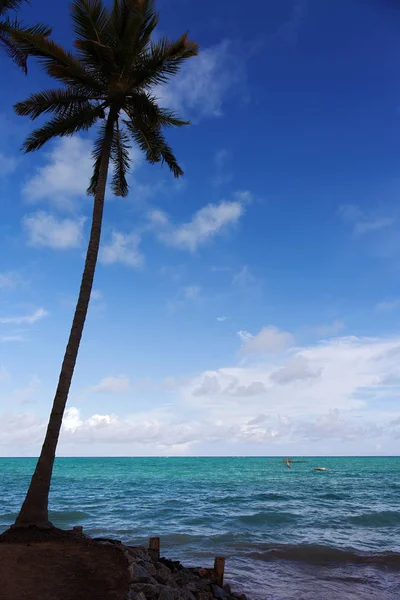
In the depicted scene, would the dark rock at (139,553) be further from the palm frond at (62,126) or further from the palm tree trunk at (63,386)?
the palm frond at (62,126)

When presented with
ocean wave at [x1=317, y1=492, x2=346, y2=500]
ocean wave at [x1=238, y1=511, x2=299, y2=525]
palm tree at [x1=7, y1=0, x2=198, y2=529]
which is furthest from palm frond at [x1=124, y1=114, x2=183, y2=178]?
ocean wave at [x1=317, y1=492, x2=346, y2=500]

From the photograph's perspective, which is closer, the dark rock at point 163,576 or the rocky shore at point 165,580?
the rocky shore at point 165,580

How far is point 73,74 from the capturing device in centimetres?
1370

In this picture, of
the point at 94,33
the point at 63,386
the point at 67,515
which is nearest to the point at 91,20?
the point at 94,33

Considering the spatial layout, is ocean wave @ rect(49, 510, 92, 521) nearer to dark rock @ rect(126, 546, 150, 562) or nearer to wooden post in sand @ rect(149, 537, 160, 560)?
wooden post in sand @ rect(149, 537, 160, 560)

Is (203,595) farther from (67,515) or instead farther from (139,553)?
(67,515)

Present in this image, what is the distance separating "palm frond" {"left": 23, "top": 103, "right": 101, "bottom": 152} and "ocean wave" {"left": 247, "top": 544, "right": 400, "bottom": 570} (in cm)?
1829

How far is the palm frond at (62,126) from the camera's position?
14.4 metres

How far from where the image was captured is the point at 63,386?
41.3ft

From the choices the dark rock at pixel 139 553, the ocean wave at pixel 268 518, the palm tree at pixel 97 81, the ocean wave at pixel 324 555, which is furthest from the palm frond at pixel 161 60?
the ocean wave at pixel 268 518

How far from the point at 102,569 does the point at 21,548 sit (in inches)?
84.8

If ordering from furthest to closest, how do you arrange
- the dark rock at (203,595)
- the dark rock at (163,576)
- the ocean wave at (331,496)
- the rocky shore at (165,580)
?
the ocean wave at (331,496) < the dark rock at (203,595) < the dark rock at (163,576) < the rocky shore at (165,580)

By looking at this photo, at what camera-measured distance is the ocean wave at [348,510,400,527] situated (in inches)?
1044

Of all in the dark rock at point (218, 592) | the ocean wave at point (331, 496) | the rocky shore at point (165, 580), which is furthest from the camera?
the ocean wave at point (331, 496)
